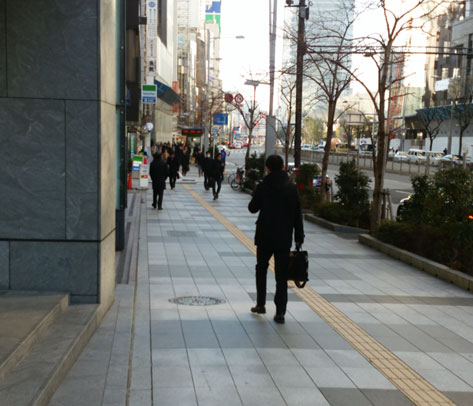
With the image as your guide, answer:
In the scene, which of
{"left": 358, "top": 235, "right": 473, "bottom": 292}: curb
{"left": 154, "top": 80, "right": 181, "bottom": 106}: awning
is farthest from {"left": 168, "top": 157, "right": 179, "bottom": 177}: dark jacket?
{"left": 154, "top": 80, "right": 181, "bottom": 106}: awning

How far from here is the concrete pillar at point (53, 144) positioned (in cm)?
670

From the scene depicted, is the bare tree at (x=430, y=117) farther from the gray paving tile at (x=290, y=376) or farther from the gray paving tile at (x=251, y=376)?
the gray paving tile at (x=251, y=376)

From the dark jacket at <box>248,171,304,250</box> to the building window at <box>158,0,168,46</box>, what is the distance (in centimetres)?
6749

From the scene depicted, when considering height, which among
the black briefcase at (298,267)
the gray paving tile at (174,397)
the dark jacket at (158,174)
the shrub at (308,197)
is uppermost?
the dark jacket at (158,174)

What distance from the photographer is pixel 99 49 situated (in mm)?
6750

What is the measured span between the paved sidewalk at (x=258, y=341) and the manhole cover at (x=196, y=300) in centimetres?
11

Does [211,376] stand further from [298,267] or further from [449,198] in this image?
[449,198]

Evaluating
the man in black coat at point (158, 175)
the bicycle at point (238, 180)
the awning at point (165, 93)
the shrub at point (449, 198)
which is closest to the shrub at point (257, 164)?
the bicycle at point (238, 180)

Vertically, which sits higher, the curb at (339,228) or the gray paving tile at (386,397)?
the gray paving tile at (386,397)

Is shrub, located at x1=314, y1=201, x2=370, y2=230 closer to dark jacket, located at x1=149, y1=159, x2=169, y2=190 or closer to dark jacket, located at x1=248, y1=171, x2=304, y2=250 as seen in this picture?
dark jacket, located at x1=149, y1=159, x2=169, y2=190

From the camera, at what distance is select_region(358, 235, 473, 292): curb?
10117 millimetres

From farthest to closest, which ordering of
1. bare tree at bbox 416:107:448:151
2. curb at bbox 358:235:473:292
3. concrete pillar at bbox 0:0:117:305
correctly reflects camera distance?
1. bare tree at bbox 416:107:448:151
2. curb at bbox 358:235:473:292
3. concrete pillar at bbox 0:0:117:305

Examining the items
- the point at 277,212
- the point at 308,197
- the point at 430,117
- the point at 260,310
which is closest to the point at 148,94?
the point at 308,197

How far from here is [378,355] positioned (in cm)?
638
